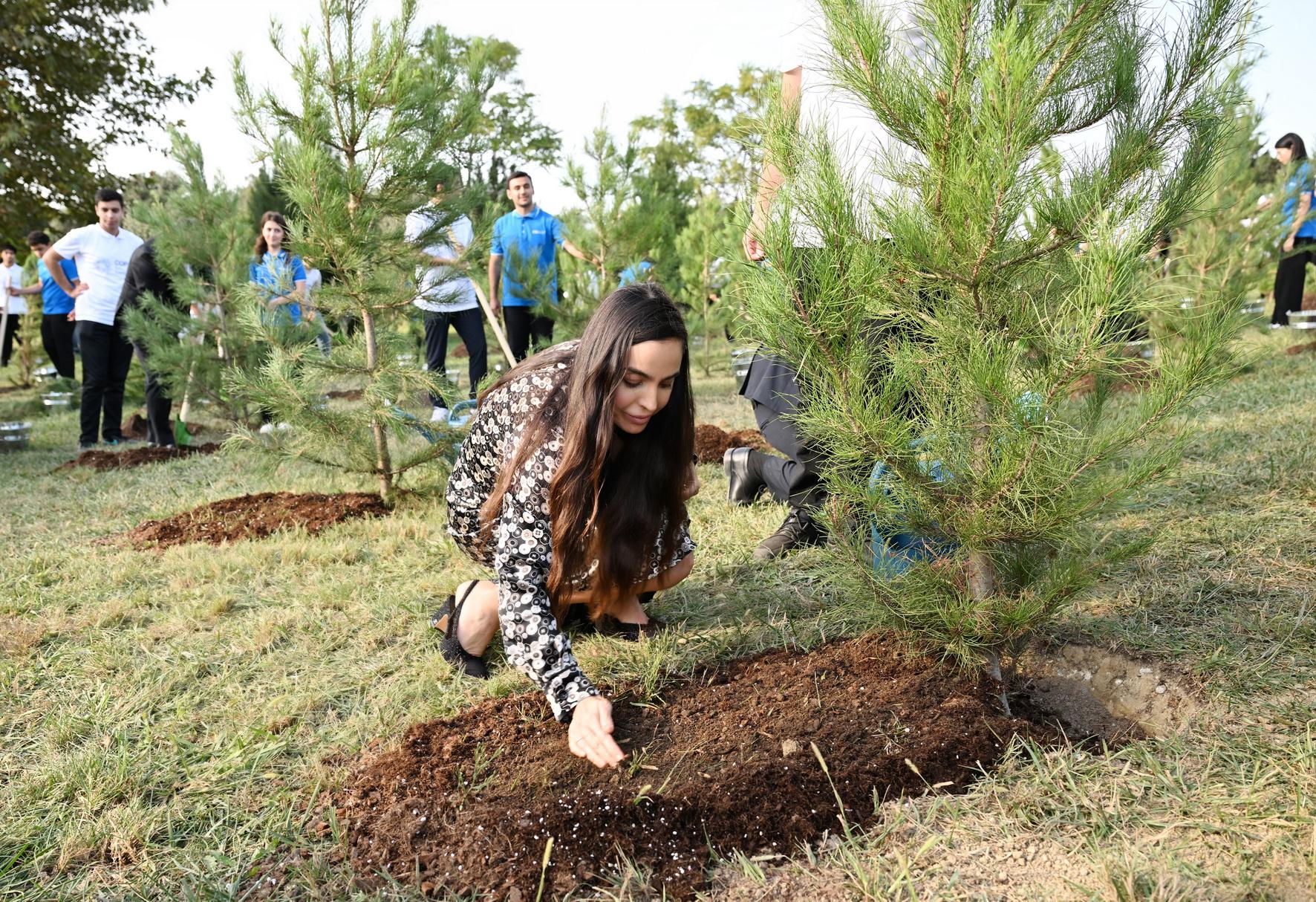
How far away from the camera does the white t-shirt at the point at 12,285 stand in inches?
408

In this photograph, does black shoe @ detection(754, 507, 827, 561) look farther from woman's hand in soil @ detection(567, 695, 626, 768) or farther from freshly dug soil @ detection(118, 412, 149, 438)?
freshly dug soil @ detection(118, 412, 149, 438)

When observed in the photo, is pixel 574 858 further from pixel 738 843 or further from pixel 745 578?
pixel 745 578

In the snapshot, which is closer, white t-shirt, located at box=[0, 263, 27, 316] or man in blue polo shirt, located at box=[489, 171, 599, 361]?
man in blue polo shirt, located at box=[489, 171, 599, 361]

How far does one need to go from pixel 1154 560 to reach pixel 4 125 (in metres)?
11.9

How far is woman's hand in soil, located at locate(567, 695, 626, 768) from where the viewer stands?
6.06 ft

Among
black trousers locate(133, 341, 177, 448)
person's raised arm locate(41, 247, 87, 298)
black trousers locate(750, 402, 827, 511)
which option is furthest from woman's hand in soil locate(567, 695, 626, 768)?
person's raised arm locate(41, 247, 87, 298)

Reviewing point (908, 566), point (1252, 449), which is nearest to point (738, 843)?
point (908, 566)

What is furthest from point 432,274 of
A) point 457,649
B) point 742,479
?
point 457,649

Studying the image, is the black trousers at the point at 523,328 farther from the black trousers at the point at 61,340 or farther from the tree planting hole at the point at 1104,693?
the tree planting hole at the point at 1104,693

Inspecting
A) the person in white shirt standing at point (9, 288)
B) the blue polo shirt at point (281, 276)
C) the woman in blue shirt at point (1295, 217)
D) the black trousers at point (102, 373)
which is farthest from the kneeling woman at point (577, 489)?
the person in white shirt standing at point (9, 288)

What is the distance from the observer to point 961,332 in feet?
6.15

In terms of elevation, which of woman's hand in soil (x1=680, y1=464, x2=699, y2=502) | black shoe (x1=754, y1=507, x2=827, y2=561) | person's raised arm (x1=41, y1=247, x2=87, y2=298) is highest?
person's raised arm (x1=41, y1=247, x2=87, y2=298)

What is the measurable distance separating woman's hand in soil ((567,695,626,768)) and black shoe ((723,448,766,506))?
86.7 inches

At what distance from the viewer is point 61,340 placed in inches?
339
